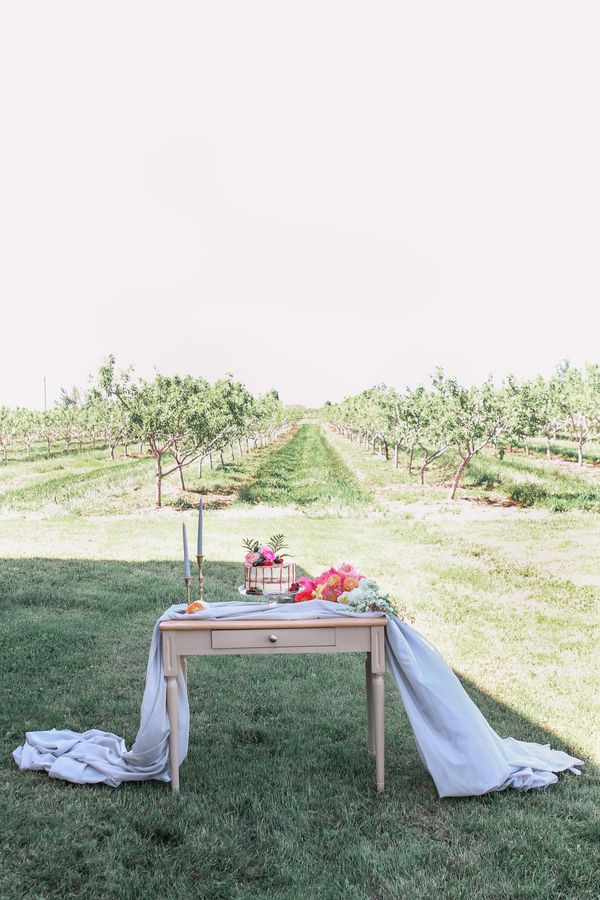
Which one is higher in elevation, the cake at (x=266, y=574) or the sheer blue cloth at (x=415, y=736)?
the cake at (x=266, y=574)

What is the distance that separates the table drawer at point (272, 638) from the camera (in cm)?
313

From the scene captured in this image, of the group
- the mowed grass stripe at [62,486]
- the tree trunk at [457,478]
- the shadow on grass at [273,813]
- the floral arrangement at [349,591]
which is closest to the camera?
the shadow on grass at [273,813]

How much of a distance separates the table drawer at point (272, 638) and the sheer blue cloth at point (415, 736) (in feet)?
0.28

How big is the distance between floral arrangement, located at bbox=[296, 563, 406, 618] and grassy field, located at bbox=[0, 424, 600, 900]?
0.77 meters

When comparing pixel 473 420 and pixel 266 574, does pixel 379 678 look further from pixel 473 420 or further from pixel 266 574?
pixel 473 420

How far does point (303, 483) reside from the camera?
14852 mm

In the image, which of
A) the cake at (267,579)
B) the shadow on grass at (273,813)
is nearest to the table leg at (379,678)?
the shadow on grass at (273,813)

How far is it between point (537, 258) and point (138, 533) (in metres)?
9.97

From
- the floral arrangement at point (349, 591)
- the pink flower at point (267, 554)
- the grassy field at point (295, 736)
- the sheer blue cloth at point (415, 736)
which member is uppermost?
the pink flower at point (267, 554)

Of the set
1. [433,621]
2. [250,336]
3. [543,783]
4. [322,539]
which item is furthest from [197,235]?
[543,783]

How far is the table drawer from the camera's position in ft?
10.3

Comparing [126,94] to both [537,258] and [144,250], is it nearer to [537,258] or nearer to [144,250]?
[144,250]

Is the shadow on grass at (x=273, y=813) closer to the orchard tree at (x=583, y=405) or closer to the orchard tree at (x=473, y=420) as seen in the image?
the orchard tree at (x=473, y=420)

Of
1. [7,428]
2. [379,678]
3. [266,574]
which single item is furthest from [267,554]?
[7,428]
